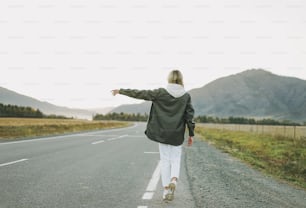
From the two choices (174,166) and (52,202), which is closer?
(52,202)

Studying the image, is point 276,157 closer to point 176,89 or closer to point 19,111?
point 176,89

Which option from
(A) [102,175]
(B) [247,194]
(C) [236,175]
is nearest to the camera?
(B) [247,194]

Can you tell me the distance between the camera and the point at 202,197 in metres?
5.79

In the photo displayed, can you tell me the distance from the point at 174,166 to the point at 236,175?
3276mm

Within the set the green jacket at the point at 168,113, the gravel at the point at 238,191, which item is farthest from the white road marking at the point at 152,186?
the green jacket at the point at 168,113

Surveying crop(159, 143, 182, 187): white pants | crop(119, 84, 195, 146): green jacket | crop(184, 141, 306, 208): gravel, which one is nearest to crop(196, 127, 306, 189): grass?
crop(184, 141, 306, 208): gravel

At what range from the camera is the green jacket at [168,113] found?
577 centimetres

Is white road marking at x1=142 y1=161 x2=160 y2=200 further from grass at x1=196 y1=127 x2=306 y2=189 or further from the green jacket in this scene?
grass at x1=196 y1=127 x2=306 y2=189

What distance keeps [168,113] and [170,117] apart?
75 millimetres

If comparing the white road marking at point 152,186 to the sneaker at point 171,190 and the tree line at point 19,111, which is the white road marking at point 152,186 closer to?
the sneaker at point 171,190

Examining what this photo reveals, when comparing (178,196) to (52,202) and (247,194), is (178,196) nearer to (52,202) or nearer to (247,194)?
(247,194)

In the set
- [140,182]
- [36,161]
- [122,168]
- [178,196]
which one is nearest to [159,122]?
[178,196]

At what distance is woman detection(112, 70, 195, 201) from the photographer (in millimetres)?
5781

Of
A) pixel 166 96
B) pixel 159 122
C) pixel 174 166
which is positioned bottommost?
pixel 174 166
